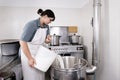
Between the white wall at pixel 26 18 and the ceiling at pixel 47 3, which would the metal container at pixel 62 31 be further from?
the ceiling at pixel 47 3

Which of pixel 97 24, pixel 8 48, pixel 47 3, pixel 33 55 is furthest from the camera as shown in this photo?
pixel 47 3

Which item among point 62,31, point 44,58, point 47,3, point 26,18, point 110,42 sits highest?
point 47,3

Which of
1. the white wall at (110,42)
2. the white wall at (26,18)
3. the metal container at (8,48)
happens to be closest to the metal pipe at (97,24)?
the white wall at (110,42)

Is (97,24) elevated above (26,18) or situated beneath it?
situated beneath

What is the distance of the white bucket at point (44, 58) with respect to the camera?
1444 millimetres

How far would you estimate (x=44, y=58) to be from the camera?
1454 mm

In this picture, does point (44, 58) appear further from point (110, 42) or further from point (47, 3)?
point (47, 3)

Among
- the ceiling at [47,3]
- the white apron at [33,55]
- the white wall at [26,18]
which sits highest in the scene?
the ceiling at [47,3]

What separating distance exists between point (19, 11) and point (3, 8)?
333mm

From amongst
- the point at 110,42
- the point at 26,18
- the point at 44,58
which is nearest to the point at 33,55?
the point at 44,58

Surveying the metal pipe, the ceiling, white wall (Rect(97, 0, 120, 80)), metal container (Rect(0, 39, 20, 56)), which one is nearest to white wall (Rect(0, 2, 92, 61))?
the ceiling

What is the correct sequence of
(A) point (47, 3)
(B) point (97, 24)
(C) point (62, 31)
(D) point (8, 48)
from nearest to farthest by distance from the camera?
(B) point (97, 24) < (D) point (8, 48) < (A) point (47, 3) < (C) point (62, 31)

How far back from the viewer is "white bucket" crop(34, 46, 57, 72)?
1444 mm

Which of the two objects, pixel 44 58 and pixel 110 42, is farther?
pixel 110 42
